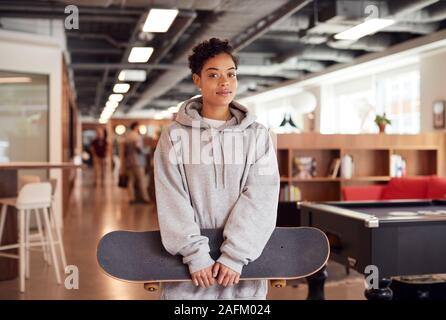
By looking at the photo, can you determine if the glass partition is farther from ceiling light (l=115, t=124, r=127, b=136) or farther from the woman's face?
ceiling light (l=115, t=124, r=127, b=136)

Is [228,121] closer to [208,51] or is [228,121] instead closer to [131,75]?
[208,51]

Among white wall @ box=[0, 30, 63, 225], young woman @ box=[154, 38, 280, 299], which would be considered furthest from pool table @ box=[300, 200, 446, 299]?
white wall @ box=[0, 30, 63, 225]

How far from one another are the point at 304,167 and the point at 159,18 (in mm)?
2651

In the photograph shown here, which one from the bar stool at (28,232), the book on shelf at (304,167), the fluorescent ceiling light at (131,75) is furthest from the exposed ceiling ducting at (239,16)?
the fluorescent ceiling light at (131,75)

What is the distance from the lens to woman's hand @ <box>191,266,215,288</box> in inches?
73.4

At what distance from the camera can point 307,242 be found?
1.99 m

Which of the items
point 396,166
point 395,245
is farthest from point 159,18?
point 396,166

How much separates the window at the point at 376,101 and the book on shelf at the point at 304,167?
4.25 ft

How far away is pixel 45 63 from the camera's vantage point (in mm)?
8031

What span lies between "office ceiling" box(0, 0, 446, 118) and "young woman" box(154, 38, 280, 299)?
201cm

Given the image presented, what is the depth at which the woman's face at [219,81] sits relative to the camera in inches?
77.2

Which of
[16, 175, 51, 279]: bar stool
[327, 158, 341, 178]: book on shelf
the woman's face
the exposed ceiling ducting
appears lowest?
[16, 175, 51, 279]: bar stool

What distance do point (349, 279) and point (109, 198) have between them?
331 inches

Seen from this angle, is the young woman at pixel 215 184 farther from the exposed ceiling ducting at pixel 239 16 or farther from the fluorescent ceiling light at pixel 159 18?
the exposed ceiling ducting at pixel 239 16
